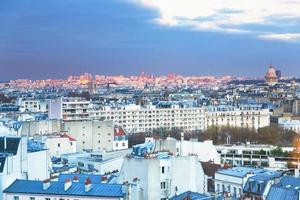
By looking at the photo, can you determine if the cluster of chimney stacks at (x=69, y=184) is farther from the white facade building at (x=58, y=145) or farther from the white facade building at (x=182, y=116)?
the white facade building at (x=182, y=116)

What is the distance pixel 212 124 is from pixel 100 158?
56720mm

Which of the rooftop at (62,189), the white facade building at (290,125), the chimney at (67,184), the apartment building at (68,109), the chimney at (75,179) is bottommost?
the white facade building at (290,125)

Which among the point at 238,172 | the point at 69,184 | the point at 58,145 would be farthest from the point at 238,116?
the point at 69,184

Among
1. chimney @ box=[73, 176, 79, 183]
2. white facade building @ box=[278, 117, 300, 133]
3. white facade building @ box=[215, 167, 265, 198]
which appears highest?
chimney @ box=[73, 176, 79, 183]

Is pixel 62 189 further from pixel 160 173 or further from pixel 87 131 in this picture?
pixel 87 131

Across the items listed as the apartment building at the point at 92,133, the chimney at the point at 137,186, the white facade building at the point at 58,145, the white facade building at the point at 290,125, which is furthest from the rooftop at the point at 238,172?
the white facade building at the point at 290,125

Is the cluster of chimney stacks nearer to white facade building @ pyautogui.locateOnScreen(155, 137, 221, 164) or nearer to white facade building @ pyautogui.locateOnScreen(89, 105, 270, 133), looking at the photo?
white facade building @ pyautogui.locateOnScreen(155, 137, 221, 164)

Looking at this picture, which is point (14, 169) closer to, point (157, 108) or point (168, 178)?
point (168, 178)

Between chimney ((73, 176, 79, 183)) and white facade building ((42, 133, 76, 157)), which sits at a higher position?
chimney ((73, 176, 79, 183))

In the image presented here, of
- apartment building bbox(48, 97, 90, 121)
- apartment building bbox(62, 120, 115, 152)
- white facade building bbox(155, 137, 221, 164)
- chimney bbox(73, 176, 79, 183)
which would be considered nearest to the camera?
chimney bbox(73, 176, 79, 183)

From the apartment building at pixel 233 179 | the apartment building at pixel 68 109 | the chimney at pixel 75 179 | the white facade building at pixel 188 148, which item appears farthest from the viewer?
the apartment building at pixel 68 109

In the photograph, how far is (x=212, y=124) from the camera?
9381cm

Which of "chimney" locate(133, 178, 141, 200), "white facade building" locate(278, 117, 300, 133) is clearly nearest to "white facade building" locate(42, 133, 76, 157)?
"chimney" locate(133, 178, 141, 200)

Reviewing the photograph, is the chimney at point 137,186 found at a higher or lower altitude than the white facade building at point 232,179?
higher
